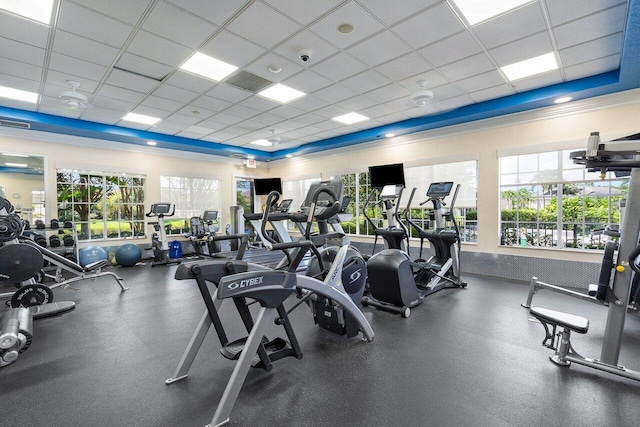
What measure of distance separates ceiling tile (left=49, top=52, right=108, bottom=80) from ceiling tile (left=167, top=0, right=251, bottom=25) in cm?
200

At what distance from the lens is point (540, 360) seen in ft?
8.66

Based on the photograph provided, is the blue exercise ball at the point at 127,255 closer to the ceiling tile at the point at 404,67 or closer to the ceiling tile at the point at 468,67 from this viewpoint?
the ceiling tile at the point at 404,67

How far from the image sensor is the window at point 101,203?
6.94 meters

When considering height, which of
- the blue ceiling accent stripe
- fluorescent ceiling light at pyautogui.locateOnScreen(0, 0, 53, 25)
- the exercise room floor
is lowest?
the exercise room floor

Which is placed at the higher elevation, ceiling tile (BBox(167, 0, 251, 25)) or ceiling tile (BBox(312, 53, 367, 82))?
ceiling tile (BBox(167, 0, 251, 25))

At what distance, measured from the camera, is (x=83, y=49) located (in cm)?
361

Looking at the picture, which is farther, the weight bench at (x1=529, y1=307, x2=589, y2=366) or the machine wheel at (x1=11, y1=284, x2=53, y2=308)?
the machine wheel at (x1=11, y1=284, x2=53, y2=308)

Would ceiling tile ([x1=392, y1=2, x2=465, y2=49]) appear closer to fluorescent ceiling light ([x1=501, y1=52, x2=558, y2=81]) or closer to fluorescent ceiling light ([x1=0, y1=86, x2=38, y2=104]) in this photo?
fluorescent ceiling light ([x1=501, y1=52, x2=558, y2=81])

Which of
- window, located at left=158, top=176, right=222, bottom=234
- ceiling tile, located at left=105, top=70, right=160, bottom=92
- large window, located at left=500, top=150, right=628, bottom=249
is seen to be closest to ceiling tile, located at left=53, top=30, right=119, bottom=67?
ceiling tile, located at left=105, top=70, right=160, bottom=92

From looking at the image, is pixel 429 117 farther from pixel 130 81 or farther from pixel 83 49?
pixel 83 49

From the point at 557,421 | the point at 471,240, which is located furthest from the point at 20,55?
the point at 471,240

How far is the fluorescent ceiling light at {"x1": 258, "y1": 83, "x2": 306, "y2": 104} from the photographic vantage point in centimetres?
484

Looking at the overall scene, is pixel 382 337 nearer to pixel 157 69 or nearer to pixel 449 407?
pixel 449 407

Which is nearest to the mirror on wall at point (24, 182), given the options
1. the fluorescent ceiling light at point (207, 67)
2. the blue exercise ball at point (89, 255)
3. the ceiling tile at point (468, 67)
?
the blue exercise ball at point (89, 255)
